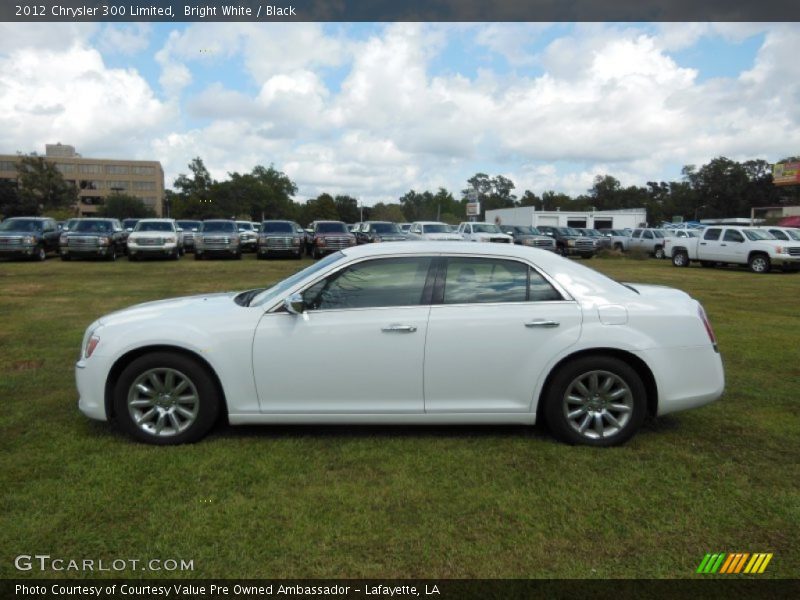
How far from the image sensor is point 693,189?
112 meters

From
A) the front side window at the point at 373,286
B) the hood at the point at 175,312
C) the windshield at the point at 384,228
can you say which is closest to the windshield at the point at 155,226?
the windshield at the point at 384,228

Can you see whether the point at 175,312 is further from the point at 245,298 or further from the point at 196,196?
the point at 196,196

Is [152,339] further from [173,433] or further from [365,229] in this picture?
[365,229]

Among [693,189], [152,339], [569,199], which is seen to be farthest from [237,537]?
[569,199]

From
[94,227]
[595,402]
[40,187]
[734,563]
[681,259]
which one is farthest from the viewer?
[40,187]

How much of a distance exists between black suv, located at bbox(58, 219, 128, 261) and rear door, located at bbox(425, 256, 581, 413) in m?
22.2

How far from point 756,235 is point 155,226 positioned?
77.4 ft

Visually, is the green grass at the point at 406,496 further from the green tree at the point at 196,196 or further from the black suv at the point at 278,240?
the green tree at the point at 196,196

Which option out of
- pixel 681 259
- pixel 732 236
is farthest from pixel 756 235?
pixel 681 259

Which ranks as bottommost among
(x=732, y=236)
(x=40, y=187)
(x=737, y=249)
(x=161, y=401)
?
(x=161, y=401)

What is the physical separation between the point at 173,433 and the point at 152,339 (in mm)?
710

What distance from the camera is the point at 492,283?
15.1ft

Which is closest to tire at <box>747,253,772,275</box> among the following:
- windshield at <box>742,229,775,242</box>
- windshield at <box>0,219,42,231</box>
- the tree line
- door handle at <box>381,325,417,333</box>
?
windshield at <box>742,229,775,242</box>

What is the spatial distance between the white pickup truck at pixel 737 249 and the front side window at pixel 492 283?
834 inches
